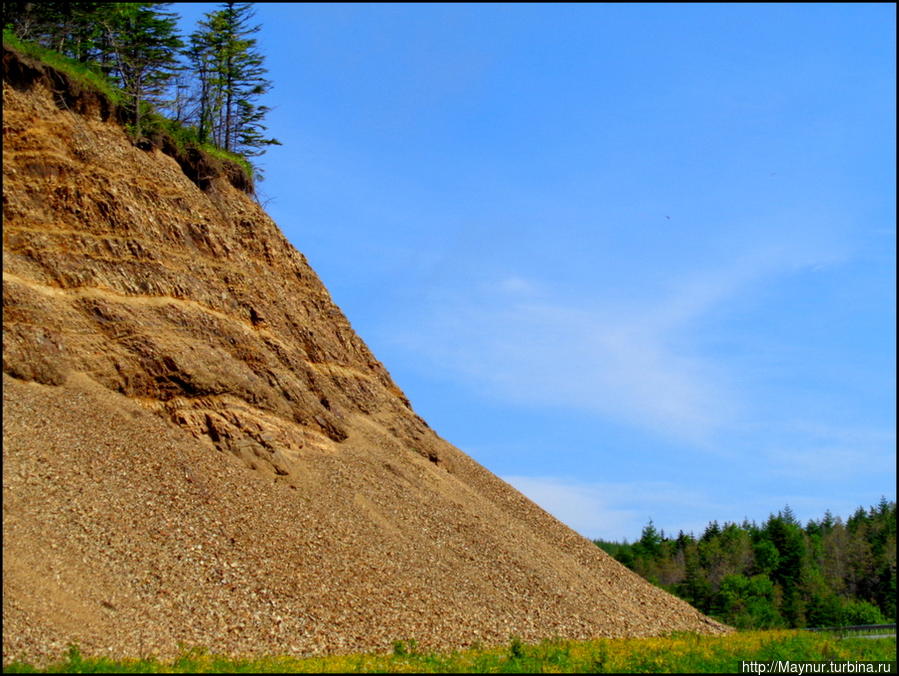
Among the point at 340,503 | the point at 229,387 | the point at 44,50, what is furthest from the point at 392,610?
the point at 44,50

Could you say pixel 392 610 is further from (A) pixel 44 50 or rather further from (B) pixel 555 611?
(A) pixel 44 50

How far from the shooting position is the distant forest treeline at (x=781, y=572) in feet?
216

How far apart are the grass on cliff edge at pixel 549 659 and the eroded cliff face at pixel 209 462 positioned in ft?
3.48

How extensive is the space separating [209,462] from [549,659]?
40.2 ft

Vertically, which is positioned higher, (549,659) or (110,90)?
(110,90)

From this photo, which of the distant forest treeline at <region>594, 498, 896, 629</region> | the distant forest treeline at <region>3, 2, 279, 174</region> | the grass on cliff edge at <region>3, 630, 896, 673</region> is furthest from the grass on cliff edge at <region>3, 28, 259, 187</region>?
the distant forest treeline at <region>594, 498, 896, 629</region>

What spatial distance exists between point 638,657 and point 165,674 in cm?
1295

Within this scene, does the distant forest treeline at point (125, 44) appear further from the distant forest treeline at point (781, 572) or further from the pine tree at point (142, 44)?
the distant forest treeline at point (781, 572)

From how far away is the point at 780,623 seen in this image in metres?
61.8

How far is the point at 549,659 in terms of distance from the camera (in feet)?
73.5

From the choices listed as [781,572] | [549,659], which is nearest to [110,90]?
[549,659]

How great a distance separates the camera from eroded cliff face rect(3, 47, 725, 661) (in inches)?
844

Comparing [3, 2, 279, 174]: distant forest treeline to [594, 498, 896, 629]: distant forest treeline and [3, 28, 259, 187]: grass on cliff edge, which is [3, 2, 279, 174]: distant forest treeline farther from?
[594, 498, 896, 629]: distant forest treeline

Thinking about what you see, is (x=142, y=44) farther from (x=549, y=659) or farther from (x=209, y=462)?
(x=549, y=659)
